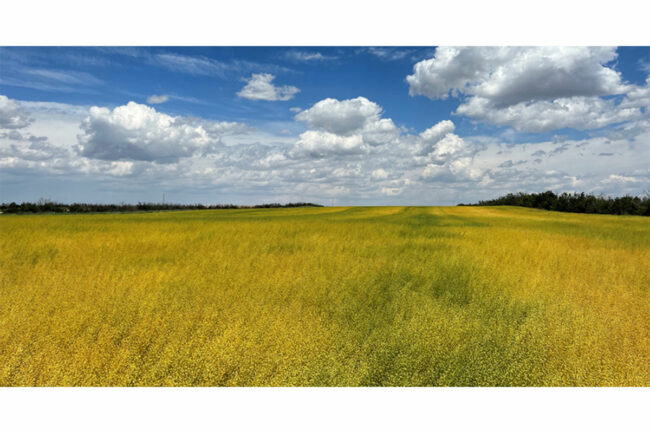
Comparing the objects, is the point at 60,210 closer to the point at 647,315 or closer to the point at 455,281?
the point at 455,281

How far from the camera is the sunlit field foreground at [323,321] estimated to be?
342 centimetres

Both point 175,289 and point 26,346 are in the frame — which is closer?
point 26,346

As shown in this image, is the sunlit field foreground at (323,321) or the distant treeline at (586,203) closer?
the sunlit field foreground at (323,321)

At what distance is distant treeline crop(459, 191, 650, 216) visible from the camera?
3206 cm

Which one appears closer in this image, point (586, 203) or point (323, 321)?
point (323, 321)

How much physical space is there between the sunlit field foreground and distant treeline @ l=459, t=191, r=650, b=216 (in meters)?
A: 32.0

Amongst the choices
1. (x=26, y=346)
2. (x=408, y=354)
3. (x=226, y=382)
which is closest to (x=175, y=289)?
(x=26, y=346)

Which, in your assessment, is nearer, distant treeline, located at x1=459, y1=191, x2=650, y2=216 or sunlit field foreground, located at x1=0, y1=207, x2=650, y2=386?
sunlit field foreground, located at x1=0, y1=207, x2=650, y2=386

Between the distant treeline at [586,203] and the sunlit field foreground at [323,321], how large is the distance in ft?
105

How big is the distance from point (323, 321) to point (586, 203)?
147 feet

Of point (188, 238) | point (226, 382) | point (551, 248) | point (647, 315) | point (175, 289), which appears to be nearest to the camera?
point (226, 382)

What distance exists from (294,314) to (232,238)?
7.76m

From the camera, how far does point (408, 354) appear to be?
12.1 ft

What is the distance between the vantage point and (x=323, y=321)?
445cm
